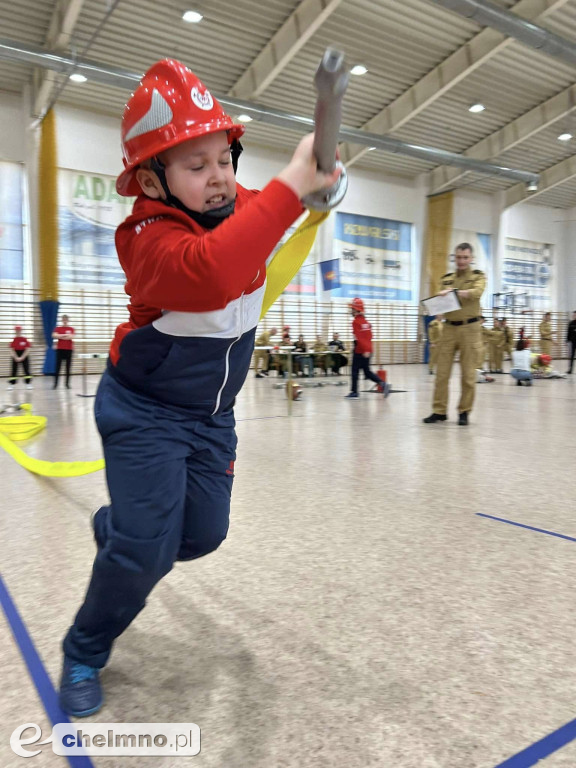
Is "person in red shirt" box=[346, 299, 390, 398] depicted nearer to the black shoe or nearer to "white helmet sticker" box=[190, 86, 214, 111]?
the black shoe

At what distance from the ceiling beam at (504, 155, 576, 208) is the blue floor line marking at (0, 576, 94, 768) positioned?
2398 centimetres

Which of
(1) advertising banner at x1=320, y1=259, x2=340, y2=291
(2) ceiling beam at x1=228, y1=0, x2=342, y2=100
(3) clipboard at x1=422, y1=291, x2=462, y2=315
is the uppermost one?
(2) ceiling beam at x1=228, y1=0, x2=342, y2=100

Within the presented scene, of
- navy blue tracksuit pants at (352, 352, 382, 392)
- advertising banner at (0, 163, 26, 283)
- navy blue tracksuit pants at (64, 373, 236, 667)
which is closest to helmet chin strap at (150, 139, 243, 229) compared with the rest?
navy blue tracksuit pants at (64, 373, 236, 667)

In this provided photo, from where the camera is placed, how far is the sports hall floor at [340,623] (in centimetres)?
114

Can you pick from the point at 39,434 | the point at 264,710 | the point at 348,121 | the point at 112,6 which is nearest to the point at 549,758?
the point at 264,710

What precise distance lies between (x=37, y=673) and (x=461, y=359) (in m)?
5.01

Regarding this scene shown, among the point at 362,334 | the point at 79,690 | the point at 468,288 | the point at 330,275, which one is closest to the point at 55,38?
the point at 330,275

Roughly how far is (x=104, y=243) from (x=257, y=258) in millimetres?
16157

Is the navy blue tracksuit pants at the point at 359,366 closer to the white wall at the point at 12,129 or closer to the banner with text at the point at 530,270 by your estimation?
the white wall at the point at 12,129

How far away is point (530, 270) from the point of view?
2525 centimetres

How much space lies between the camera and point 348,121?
55.4 ft

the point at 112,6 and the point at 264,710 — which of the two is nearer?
the point at 264,710

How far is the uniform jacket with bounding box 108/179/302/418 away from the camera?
93cm

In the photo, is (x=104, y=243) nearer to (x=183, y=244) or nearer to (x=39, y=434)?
(x=39, y=434)
